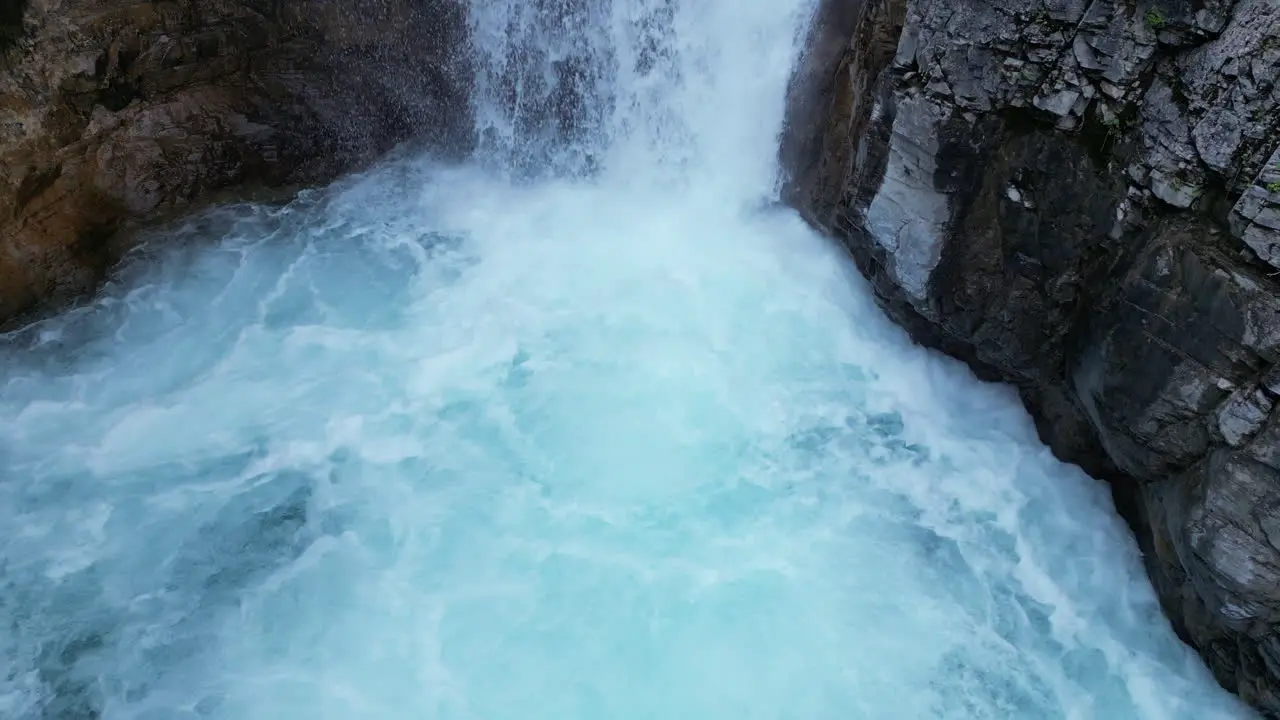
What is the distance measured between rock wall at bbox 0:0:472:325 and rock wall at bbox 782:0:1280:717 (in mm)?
5565

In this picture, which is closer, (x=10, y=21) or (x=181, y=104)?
(x=10, y=21)

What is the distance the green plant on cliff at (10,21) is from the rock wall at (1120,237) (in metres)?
8.46

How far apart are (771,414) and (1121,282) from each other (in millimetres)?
3343

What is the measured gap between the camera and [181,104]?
9.62m

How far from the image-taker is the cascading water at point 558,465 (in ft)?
21.6

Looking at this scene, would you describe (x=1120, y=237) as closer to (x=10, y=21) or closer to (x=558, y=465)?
(x=558, y=465)

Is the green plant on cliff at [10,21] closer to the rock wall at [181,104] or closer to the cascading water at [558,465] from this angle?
the rock wall at [181,104]

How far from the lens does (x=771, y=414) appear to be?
8500 mm

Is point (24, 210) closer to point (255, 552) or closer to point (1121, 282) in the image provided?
point (255, 552)

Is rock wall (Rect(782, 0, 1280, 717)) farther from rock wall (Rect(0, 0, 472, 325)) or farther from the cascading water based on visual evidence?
rock wall (Rect(0, 0, 472, 325))

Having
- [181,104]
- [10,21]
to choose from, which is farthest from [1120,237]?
[10,21]

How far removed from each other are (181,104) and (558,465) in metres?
6.26

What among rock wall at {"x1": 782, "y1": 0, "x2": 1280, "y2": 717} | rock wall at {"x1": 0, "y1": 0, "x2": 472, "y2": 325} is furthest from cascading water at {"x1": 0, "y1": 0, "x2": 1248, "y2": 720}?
rock wall at {"x1": 782, "y1": 0, "x2": 1280, "y2": 717}

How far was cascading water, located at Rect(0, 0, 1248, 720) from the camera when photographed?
6598 mm
